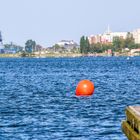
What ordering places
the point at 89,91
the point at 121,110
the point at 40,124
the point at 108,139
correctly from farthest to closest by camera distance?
the point at 89,91, the point at 121,110, the point at 40,124, the point at 108,139

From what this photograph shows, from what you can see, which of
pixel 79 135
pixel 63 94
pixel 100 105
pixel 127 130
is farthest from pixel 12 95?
pixel 127 130

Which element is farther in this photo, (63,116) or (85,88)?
(85,88)

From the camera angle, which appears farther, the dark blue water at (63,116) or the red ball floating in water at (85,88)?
the red ball floating in water at (85,88)

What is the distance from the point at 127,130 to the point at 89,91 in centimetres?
3891

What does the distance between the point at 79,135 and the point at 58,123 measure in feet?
16.7

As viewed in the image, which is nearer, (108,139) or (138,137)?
(138,137)

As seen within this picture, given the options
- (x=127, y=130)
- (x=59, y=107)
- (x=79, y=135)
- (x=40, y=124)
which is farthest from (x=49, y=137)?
(x=59, y=107)

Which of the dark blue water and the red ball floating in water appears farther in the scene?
the red ball floating in water

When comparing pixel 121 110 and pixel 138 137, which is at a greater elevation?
pixel 138 137

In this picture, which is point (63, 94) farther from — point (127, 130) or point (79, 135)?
point (127, 130)

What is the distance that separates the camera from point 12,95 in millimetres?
63750

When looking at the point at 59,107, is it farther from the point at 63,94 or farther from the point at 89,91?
the point at 63,94

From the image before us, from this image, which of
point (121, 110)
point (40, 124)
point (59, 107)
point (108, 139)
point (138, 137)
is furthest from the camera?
point (59, 107)

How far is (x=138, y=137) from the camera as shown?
18297mm
